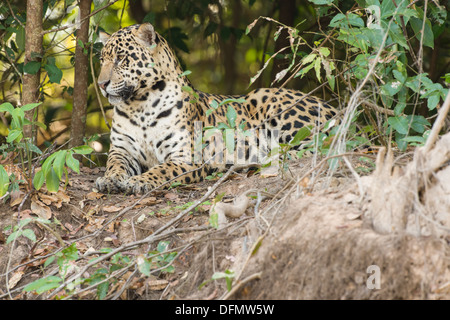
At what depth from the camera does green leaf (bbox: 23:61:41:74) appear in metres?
6.51

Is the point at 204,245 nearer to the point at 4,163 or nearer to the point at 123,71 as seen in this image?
the point at 4,163

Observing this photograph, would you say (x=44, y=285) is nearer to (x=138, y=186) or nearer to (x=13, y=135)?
(x=13, y=135)

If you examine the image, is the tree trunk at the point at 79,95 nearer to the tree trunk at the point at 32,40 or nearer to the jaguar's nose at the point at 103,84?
the tree trunk at the point at 32,40

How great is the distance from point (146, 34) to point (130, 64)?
454 mm

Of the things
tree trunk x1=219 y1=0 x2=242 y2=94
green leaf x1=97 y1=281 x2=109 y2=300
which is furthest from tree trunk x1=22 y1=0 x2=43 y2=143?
tree trunk x1=219 y1=0 x2=242 y2=94

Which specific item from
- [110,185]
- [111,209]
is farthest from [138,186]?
[111,209]

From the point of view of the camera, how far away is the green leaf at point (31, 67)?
6.51 metres

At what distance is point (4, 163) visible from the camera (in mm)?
5586

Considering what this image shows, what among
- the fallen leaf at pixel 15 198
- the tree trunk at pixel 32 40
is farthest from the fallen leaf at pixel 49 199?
the tree trunk at pixel 32 40

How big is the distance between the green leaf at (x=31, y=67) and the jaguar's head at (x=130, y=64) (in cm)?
67

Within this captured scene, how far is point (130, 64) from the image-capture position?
677 centimetres

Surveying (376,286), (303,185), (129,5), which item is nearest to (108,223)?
(303,185)

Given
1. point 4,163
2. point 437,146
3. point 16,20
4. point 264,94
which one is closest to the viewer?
point 437,146
